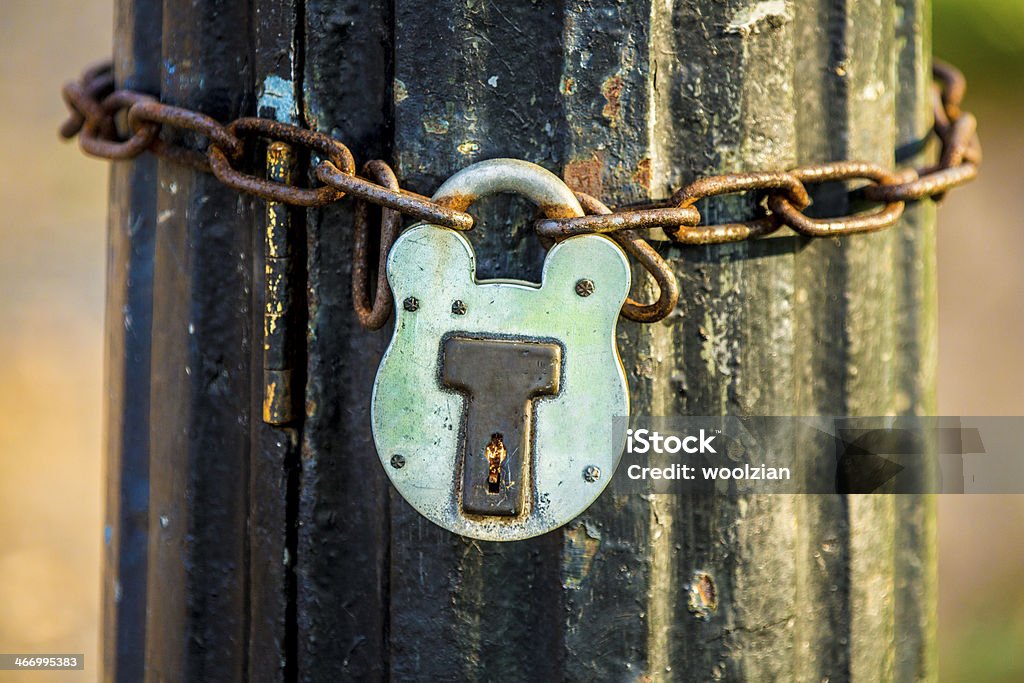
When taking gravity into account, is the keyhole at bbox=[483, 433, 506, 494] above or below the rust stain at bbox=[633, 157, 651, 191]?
below

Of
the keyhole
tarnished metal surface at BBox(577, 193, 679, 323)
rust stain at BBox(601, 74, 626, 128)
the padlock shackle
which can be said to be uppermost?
rust stain at BBox(601, 74, 626, 128)

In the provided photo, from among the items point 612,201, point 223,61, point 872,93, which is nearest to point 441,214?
point 612,201

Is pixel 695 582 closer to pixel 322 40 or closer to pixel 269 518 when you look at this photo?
pixel 269 518

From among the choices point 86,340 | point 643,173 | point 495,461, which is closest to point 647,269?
point 643,173

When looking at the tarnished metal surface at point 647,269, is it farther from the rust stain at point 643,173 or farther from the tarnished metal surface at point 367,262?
the tarnished metal surface at point 367,262

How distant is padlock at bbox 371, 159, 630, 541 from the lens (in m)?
0.62

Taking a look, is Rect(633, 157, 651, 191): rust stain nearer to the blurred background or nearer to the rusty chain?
the rusty chain

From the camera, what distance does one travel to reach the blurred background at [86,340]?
2826mm

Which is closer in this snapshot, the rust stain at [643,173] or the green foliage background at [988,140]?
the rust stain at [643,173]

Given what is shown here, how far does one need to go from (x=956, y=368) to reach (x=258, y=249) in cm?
316

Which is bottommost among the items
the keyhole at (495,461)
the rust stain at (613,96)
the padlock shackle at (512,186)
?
the keyhole at (495,461)

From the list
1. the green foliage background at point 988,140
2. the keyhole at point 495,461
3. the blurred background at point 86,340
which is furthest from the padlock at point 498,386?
the green foliage background at point 988,140

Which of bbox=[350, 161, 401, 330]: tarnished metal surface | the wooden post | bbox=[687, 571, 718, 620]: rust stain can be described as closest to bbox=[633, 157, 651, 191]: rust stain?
the wooden post

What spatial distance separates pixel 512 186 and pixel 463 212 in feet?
0.13
